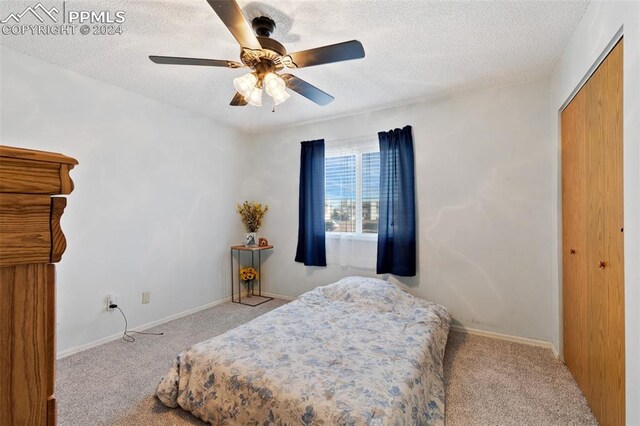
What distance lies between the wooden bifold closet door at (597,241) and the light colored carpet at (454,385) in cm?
18

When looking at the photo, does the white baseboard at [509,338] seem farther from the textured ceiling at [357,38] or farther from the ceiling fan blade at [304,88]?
the ceiling fan blade at [304,88]

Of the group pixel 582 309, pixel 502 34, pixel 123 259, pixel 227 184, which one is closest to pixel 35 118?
pixel 123 259

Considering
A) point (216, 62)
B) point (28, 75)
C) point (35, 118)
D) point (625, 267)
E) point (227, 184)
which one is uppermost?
point (28, 75)

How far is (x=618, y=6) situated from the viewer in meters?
1.35

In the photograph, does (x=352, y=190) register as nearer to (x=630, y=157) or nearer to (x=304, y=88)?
(x=304, y=88)

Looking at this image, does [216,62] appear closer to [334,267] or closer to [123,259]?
[123,259]

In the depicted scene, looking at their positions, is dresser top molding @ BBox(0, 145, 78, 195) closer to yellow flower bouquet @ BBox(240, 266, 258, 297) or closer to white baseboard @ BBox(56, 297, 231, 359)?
white baseboard @ BBox(56, 297, 231, 359)

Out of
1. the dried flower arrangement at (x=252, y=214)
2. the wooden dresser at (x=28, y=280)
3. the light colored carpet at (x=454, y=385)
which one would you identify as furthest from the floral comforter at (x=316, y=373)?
the dried flower arrangement at (x=252, y=214)

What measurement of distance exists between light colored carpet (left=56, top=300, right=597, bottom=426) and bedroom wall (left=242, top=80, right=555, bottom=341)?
0.40 metres

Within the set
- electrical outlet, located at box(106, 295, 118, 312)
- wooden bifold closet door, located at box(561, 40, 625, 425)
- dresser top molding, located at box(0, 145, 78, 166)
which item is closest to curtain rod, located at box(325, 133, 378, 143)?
wooden bifold closet door, located at box(561, 40, 625, 425)

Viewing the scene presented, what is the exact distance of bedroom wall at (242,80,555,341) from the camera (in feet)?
8.64

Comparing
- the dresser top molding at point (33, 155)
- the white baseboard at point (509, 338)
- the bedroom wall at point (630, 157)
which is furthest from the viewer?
the white baseboard at point (509, 338)

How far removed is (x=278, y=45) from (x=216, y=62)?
379 millimetres

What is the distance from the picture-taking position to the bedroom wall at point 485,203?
2.63 m
